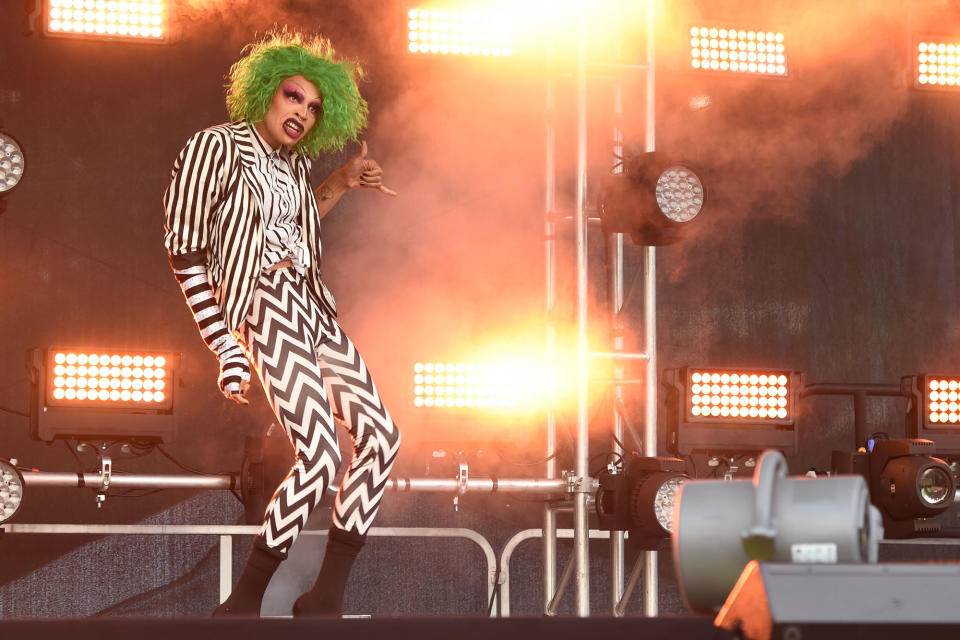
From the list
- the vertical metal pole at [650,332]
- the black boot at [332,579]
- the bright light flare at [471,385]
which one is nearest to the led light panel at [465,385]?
the bright light flare at [471,385]

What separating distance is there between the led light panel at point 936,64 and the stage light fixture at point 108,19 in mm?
2896

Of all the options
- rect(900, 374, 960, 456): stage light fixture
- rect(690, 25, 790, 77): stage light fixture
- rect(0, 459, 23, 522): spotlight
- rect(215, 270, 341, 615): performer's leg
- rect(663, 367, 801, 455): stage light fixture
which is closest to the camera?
rect(215, 270, 341, 615): performer's leg

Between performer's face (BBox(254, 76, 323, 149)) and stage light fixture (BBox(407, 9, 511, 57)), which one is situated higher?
stage light fixture (BBox(407, 9, 511, 57))

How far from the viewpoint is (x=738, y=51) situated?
4.44 metres

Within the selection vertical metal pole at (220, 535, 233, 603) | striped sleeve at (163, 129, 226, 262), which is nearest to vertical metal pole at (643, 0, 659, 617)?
vertical metal pole at (220, 535, 233, 603)

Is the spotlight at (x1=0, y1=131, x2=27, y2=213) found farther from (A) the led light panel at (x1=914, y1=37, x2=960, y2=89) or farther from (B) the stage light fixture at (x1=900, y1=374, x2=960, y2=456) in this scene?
(A) the led light panel at (x1=914, y1=37, x2=960, y2=89)

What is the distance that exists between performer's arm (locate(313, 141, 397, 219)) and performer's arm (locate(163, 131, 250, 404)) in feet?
1.05

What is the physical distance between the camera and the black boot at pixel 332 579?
8.19 ft

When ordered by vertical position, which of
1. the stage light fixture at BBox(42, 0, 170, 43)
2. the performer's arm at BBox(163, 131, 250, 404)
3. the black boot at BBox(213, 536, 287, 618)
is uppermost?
the stage light fixture at BBox(42, 0, 170, 43)

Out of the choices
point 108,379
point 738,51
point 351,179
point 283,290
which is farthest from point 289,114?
point 738,51

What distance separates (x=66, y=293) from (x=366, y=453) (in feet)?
6.42

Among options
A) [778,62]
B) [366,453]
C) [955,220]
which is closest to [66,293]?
[366,453]

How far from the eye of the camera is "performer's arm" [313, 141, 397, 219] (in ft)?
9.71

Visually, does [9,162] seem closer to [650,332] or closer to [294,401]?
[294,401]
